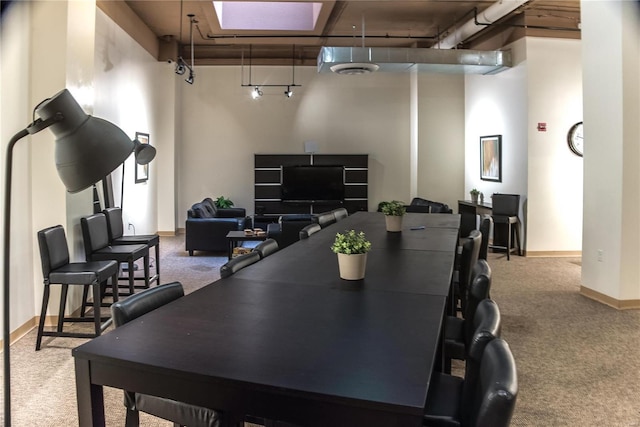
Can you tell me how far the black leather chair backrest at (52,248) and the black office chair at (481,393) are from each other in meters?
3.16

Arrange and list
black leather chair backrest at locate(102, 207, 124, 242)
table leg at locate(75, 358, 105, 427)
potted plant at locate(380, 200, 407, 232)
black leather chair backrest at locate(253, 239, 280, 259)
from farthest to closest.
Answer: black leather chair backrest at locate(102, 207, 124, 242)
potted plant at locate(380, 200, 407, 232)
black leather chair backrest at locate(253, 239, 280, 259)
table leg at locate(75, 358, 105, 427)

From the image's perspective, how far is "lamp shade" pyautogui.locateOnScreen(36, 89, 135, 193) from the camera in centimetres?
126

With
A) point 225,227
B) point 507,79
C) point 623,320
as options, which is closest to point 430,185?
point 507,79

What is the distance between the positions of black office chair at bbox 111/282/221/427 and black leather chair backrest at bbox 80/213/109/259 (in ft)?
8.64

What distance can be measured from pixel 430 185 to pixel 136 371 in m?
9.11

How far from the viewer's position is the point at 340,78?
10461mm

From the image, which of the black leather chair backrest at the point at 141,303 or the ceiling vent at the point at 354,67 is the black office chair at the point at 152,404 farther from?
the ceiling vent at the point at 354,67

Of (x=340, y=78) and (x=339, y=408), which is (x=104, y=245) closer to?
(x=339, y=408)

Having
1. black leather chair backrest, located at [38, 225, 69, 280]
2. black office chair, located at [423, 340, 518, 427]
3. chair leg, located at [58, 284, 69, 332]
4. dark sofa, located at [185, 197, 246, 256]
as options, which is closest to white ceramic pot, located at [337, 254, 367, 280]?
black office chair, located at [423, 340, 518, 427]

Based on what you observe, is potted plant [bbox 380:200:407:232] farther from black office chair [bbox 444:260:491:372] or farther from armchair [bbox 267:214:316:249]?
armchair [bbox 267:214:316:249]

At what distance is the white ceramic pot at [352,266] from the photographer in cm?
237

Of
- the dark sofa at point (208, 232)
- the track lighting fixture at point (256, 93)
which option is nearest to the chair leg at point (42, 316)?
the dark sofa at point (208, 232)

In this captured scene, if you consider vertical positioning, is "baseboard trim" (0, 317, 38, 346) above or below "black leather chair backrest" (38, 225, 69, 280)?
below

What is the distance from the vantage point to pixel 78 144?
1.28 m
